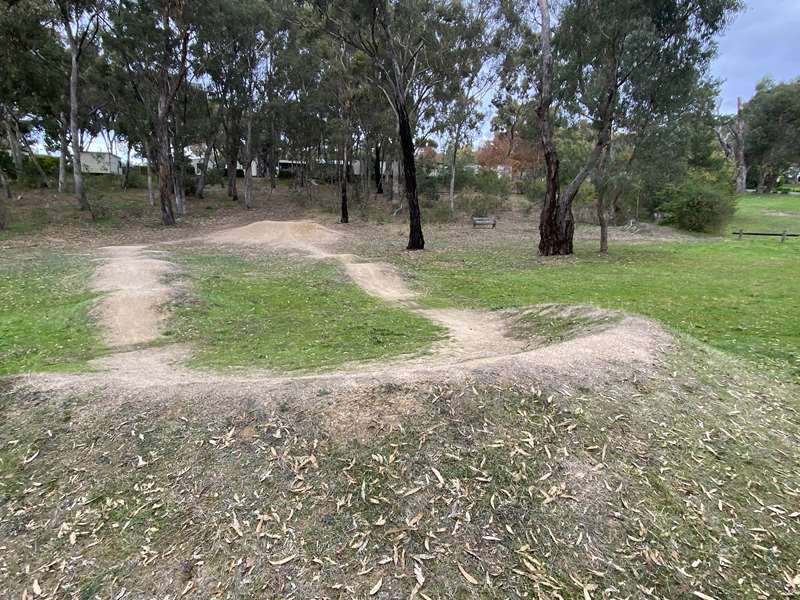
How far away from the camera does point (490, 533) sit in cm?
318

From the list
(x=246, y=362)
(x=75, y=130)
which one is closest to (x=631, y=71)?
(x=246, y=362)

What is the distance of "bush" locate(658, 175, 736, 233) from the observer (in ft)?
88.1

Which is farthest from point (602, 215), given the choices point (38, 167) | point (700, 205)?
point (38, 167)

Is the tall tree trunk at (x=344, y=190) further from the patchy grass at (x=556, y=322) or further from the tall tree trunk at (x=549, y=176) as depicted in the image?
the patchy grass at (x=556, y=322)

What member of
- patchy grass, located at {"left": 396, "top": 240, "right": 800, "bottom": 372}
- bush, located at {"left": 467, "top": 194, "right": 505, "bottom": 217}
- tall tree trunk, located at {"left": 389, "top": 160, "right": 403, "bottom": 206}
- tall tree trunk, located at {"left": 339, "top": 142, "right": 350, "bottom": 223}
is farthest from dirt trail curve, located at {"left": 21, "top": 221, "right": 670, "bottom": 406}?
tall tree trunk, located at {"left": 389, "top": 160, "right": 403, "bottom": 206}

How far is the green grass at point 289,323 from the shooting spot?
22.9ft

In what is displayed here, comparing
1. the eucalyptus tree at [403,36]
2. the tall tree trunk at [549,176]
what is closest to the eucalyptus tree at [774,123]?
the eucalyptus tree at [403,36]

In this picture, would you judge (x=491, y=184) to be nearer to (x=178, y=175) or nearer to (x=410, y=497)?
(x=178, y=175)

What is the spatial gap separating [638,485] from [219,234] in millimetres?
23603

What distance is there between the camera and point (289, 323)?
29.7 ft

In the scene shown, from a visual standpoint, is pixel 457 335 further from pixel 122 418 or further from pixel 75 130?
pixel 75 130

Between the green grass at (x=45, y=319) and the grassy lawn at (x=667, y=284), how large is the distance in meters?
6.80

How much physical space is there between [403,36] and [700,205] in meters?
18.8

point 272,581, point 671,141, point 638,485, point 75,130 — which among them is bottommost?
point 272,581
